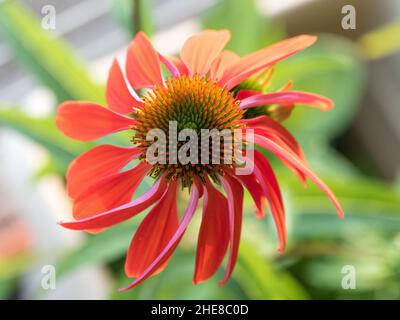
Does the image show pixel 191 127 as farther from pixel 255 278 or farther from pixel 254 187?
pixel 255 278

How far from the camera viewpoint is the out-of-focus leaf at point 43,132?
1.73 feet

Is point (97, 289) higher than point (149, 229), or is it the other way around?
point (97, 289)

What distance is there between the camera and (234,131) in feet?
0.95

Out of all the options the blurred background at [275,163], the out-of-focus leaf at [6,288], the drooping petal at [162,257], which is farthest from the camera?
the out-of-focus leaf at [6,288]

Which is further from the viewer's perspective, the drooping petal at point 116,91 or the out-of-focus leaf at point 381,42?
the out-of-focus leaf at point 381,42

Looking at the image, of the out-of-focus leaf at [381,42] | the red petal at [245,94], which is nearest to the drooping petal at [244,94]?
the red petal at [245,94]

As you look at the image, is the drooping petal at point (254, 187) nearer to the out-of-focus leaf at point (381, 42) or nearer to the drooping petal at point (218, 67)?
the drooping petal at point (218, 67)

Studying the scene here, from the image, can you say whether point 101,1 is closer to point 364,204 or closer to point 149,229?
point 364,204

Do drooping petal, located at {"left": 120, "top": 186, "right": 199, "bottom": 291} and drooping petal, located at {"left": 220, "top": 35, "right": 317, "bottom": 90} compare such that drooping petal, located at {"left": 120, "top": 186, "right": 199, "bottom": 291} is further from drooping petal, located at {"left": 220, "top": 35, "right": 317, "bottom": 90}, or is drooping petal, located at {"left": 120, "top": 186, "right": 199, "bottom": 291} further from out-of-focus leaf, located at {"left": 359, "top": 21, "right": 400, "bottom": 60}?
out-of-focus leaf, located at {"left": 359, "top": 21, "right": 400, "bottom": 60}

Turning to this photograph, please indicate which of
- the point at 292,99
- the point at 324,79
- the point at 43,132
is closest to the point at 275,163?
the point at 324,79

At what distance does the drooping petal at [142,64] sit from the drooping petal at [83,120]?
0.9 inches

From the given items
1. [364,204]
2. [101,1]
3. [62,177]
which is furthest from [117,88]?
[101,1]

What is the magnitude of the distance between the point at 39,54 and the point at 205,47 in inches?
12.5
